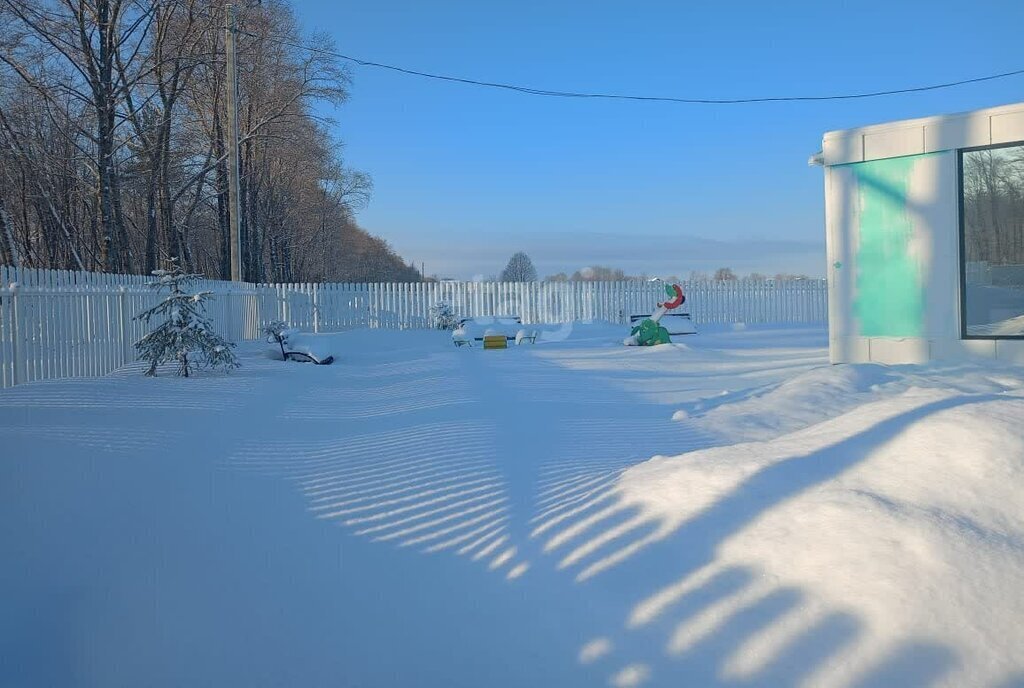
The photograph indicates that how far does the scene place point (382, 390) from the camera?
432 inches

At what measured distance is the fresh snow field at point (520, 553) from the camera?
10.5 ft

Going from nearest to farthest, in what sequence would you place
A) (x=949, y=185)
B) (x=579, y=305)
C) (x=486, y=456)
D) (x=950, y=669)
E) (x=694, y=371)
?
(x=950, y=669), (x=486, y=456), (x=949, y=185), (x=694, y=371), (x=579, y=305)

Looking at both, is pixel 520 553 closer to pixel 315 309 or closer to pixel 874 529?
pixel 874 529

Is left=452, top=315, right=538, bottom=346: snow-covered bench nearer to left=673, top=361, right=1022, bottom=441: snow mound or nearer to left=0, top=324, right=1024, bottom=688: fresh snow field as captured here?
left=673, top=361, right=1022, bottom=441: snow mound

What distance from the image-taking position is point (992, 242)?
1055 centimetres

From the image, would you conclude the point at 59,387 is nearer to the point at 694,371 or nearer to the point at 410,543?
the point at 410,543

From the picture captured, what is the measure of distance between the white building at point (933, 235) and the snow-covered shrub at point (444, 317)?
16.4 meters

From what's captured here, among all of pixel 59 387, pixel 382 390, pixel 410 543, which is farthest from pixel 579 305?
pixel 410 543

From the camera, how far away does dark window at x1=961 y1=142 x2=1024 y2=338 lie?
10352 millimetres

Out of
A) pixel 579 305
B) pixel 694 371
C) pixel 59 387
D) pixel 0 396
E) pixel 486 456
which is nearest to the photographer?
pixel 486 456

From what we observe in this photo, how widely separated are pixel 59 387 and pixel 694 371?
28.6 ft

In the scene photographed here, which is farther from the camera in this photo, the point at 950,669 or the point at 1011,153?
the point at 1011,153

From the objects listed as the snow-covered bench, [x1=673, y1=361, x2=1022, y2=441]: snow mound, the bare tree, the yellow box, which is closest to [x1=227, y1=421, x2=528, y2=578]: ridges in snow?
[x1=673, y1=361, x2=1022, y2=441]: snow mound

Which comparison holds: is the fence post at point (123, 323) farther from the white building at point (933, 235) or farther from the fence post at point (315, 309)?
the fence post at point (315, 309)
